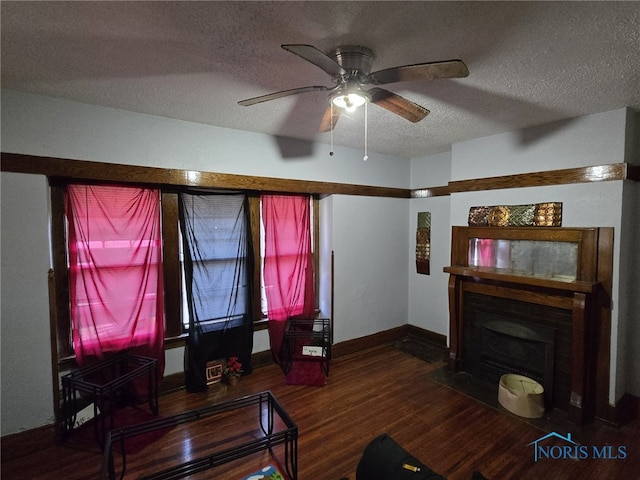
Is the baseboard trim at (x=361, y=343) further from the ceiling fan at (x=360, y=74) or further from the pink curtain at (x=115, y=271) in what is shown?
the ceiling fan at (x=360, y=74)

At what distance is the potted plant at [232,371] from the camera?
3023 mm

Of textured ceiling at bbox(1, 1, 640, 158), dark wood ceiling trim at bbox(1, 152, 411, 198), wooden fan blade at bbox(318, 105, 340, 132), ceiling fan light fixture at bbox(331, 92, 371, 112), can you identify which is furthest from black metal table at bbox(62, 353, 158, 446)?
ceiling fan light fixture at bbox(331, 92, 371, 112)

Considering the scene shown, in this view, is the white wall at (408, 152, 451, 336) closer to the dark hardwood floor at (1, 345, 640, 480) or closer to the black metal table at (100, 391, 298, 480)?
the dark hardwood floor at (1, 345, 640, 480)

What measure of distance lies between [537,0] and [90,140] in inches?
116

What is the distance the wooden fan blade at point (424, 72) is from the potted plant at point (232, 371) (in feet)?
9.30

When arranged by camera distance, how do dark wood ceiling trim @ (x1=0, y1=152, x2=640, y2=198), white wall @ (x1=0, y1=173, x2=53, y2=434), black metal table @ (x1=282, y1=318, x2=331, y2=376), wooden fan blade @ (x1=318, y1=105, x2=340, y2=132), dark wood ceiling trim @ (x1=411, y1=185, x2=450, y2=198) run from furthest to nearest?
dark wood ceiling trim @ (x1=411, y1=185, x2=450, y2=198) → black metal table @ (x1=282, y1=318, x2=331, y2=376) → dark wood ceiling trim @ (x1=0, y1=152, x2=640, y2=198) → white wall @ (x1=0, y1=173, x2=53, y2=434) → wooden fan blade @ (x1=318, y1=105, x2=340, y2=132)

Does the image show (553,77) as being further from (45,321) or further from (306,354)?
(45,321)

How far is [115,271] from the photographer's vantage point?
259 centimetres

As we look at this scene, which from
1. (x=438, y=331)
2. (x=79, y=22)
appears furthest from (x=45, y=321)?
(x=438, y=331)

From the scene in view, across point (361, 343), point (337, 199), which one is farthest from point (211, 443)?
point (337, 199)

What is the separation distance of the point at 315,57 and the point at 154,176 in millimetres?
1958

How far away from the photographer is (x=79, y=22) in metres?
1.38

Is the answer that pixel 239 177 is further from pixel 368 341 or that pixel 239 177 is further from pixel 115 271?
pixel 368 341

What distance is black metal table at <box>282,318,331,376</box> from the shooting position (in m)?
3.26
